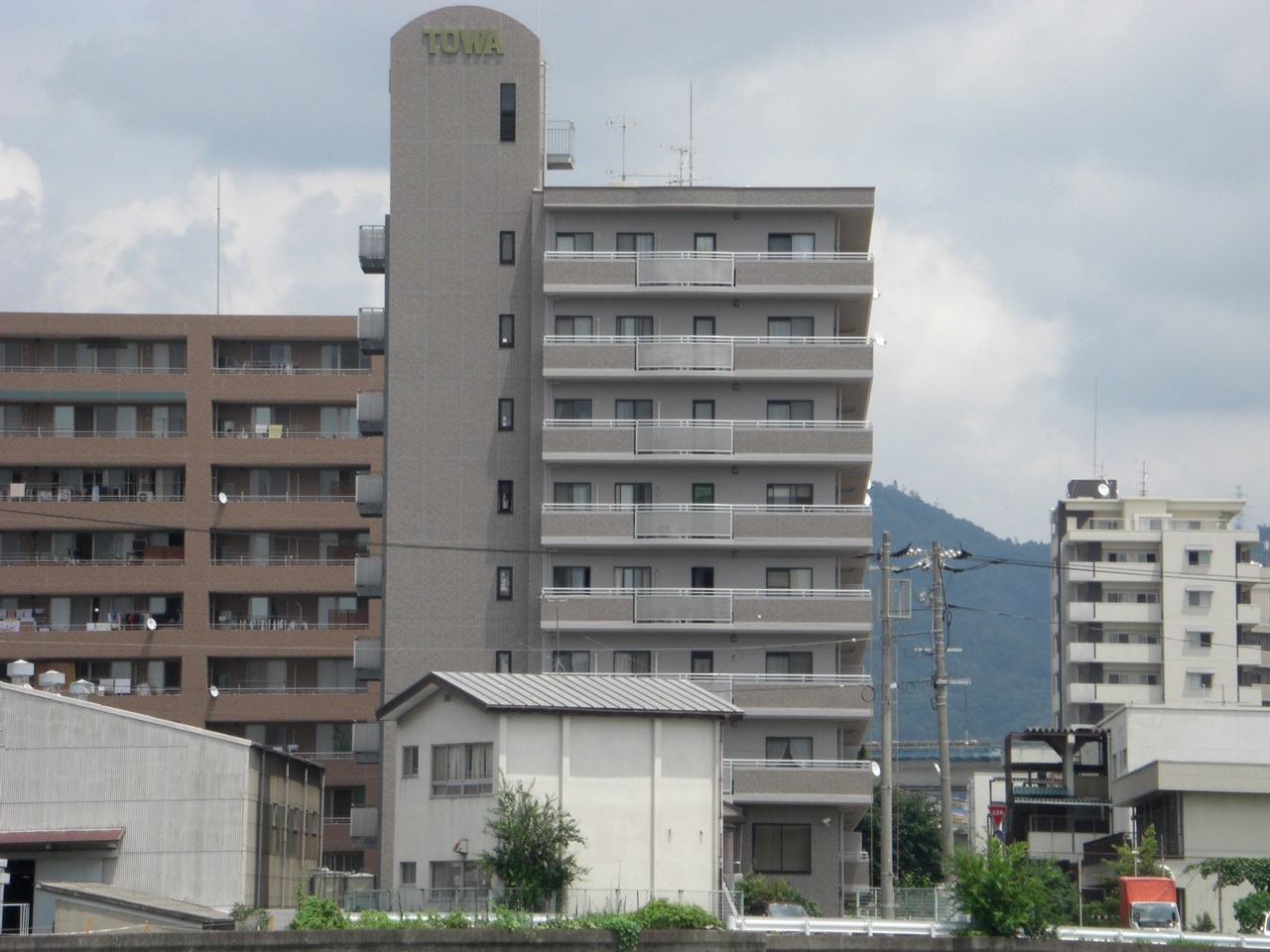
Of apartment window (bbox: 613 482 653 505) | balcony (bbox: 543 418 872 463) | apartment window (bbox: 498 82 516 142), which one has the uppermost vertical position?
apartment window (bbox: 498 82 516 142)

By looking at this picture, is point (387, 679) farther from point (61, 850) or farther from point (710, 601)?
point (61, 850)

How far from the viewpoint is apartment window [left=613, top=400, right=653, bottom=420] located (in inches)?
3189

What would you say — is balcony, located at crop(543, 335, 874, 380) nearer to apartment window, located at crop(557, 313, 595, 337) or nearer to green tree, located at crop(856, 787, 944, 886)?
apartment window, located at crop(557, 313, 595, 337)

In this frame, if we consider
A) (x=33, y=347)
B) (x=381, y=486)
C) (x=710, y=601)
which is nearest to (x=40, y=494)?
(x=33, y=347)

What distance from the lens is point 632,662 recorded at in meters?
78.6

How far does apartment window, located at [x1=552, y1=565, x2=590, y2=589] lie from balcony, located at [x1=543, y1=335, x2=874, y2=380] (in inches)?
318

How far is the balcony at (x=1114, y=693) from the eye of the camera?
135750mm

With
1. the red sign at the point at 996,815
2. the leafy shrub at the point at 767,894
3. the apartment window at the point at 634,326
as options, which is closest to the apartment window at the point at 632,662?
the leafy shrub at the point at 767,894

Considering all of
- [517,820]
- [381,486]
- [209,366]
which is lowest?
[517,820]

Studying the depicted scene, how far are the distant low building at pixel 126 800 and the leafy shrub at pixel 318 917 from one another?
1672 centimetres

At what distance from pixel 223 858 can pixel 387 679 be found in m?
16.7

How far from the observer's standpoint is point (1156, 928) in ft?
200

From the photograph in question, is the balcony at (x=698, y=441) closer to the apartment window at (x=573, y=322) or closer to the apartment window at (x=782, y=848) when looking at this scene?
the apartment window at (x=573, y=322)

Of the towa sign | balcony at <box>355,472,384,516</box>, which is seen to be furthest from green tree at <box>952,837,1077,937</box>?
the towa sign
